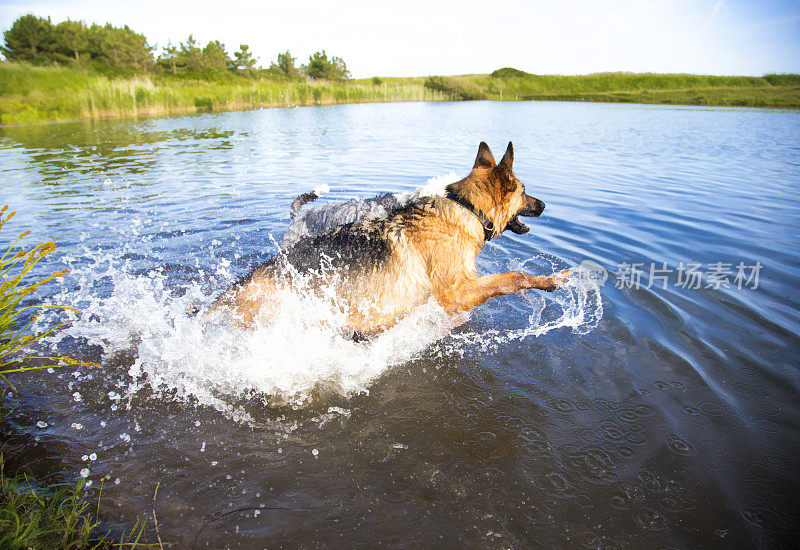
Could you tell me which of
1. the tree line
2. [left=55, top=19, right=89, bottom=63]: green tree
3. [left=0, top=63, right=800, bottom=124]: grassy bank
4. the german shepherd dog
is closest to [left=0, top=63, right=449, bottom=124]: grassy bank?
[left=0, top=63, right=800, bottom=124]: grassy bank

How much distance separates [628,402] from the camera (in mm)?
3791

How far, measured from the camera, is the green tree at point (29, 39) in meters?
42.2

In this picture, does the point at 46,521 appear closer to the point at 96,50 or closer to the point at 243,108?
the point at 243,108

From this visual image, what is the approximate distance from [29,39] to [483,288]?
60891 millimetres

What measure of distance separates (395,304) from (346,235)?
938 millimetres

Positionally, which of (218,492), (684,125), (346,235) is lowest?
(218,492)

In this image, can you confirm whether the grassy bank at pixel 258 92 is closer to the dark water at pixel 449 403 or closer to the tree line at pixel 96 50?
the tree line at pixel 96 50

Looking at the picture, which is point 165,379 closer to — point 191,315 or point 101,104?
point 191,315

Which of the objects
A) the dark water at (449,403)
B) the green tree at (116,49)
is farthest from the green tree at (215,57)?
the dark water at (449,403)

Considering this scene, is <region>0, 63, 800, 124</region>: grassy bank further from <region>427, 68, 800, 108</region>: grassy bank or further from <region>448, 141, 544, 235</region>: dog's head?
<region>448, 141, 544, 235</region>: dog's head

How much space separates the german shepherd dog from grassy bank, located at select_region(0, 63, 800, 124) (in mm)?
30582

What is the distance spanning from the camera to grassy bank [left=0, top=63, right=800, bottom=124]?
25.8m

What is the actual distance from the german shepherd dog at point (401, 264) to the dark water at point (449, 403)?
1.02 feet

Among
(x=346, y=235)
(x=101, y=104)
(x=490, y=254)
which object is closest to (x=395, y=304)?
(x=346, y=235)
